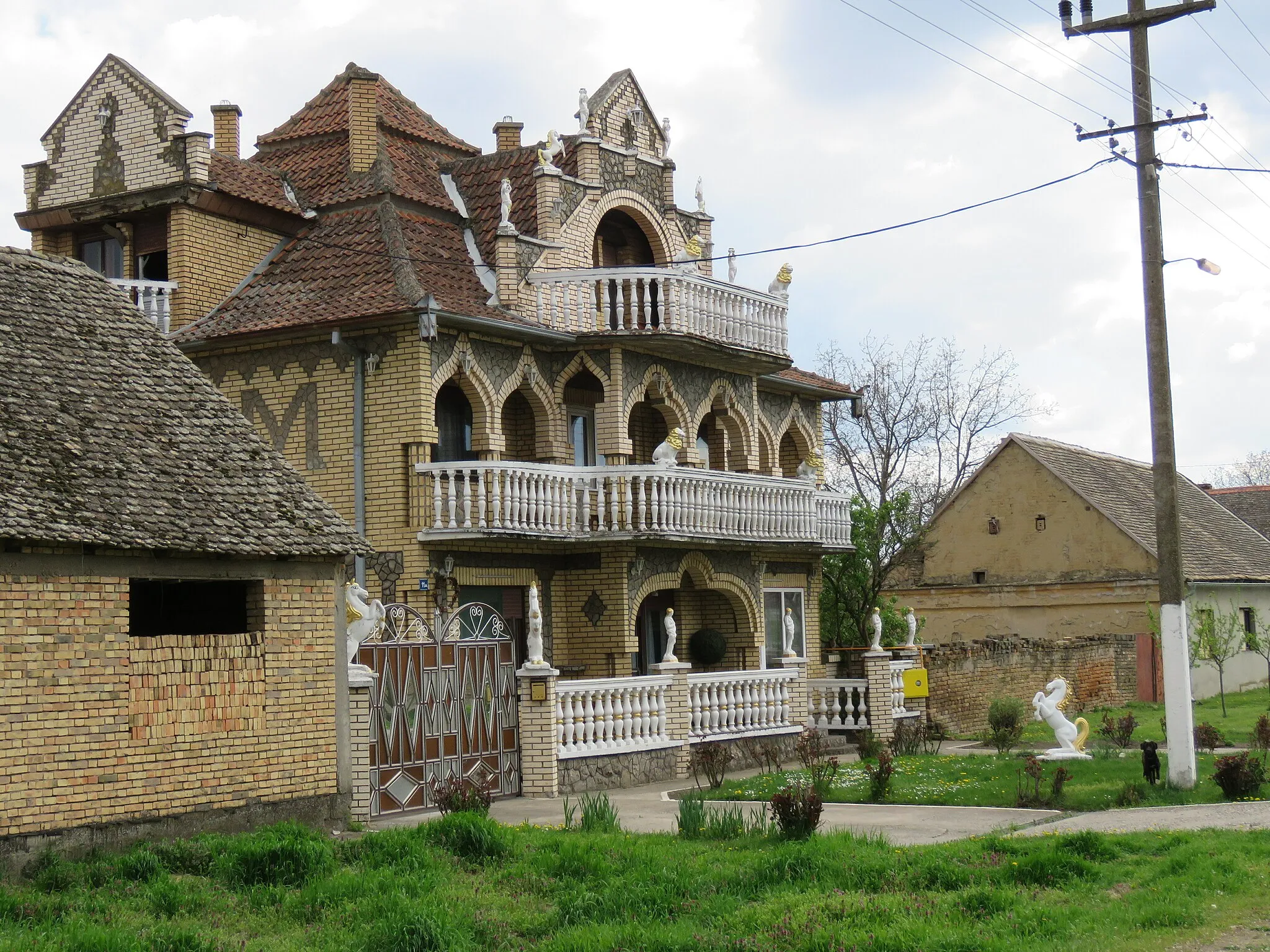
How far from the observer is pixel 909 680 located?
27.5m

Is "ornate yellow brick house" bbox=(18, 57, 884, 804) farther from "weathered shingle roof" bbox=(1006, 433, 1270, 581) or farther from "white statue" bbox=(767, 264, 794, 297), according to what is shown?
"weathered shingle roof" bbox=(1006, 433, 1270, 581)

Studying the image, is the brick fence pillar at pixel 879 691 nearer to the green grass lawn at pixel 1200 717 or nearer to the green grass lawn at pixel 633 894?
the green grass lawn at pixel 1200 717

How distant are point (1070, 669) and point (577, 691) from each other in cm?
1849

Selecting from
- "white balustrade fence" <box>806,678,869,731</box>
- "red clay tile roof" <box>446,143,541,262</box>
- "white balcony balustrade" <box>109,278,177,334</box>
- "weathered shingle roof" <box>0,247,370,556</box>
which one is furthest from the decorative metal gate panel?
"white balustrade fence" <box>806,678,869,731</box>

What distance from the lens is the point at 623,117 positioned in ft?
94.2

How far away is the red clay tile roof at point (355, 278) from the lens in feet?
78.1

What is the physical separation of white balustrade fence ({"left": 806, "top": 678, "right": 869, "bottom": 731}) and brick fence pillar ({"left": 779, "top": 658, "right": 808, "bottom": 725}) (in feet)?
3.95

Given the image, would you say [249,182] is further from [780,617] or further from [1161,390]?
[1161,390]

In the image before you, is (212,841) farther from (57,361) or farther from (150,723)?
(57,361)

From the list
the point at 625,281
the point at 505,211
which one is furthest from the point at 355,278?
the point at 625,281

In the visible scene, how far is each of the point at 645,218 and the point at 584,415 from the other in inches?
168

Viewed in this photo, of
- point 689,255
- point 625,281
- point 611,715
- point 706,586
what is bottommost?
point 611,715

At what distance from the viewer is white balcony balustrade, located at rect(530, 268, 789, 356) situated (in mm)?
25484

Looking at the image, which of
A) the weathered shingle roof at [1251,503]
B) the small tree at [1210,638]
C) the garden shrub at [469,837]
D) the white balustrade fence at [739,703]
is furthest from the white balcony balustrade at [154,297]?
the weathered shingle roof at [1251,503]
